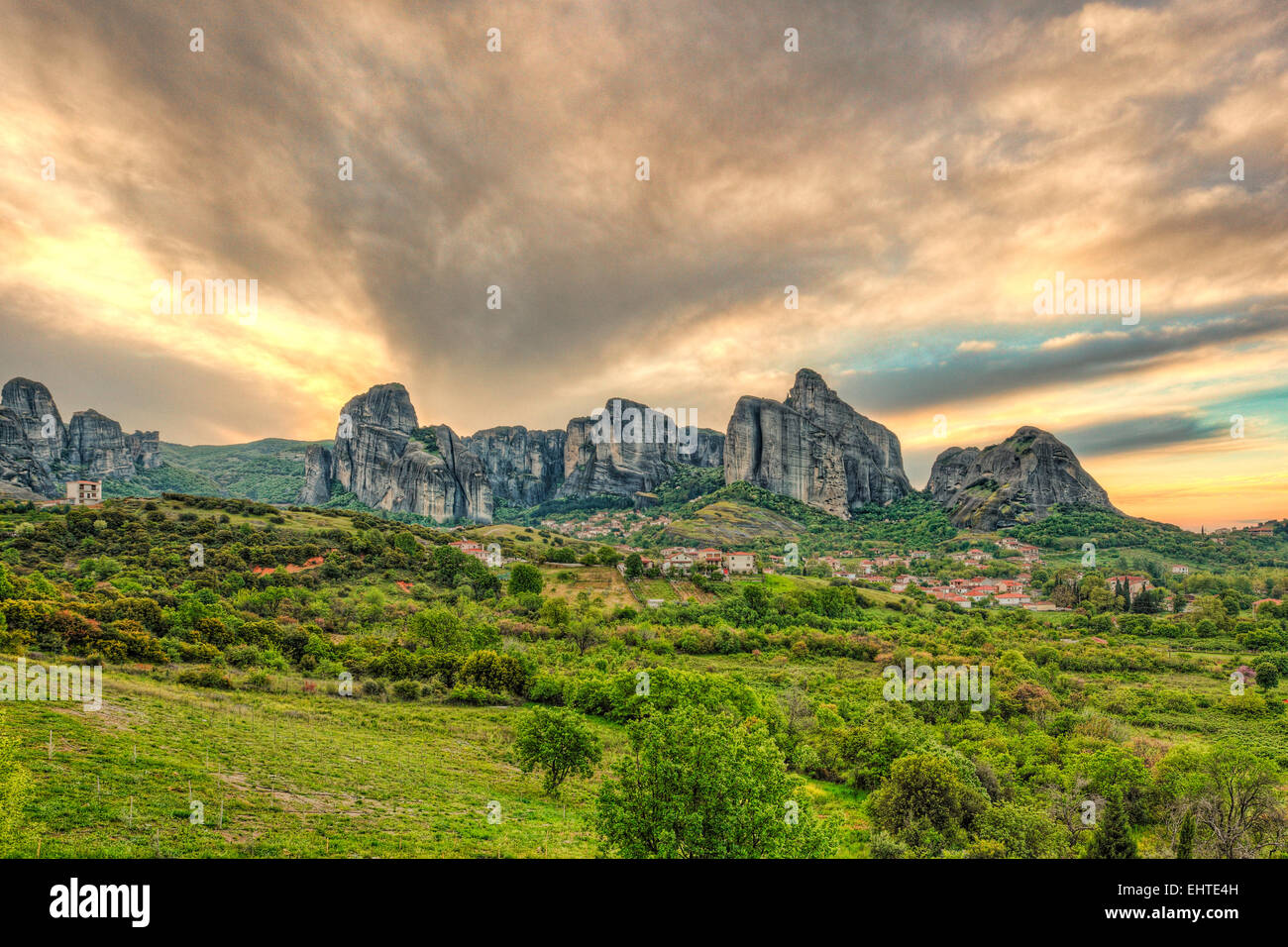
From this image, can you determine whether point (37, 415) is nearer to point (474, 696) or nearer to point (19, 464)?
point (19, 464)

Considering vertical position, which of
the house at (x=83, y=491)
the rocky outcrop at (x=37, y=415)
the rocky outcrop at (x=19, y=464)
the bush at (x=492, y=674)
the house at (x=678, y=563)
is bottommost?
the bush at (x=492, y=674)

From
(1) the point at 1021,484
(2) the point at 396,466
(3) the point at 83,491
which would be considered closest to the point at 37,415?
(2) the point at 396,466

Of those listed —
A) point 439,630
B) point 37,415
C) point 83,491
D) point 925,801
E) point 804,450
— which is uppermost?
point 37,415

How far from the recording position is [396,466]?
5979 inches

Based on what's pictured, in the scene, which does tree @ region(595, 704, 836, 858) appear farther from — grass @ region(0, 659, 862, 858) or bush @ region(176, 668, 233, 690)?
bush @ region(176, 668, 233, 690)

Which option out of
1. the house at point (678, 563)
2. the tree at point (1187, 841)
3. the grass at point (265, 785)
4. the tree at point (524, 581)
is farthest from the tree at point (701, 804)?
the house at point (678, 563)

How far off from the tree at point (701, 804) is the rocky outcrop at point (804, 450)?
137603 millimetres

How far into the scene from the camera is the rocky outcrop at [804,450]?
145m

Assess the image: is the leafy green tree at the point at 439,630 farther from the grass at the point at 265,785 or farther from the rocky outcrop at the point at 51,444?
the rocky outcrop at the point at 51,444

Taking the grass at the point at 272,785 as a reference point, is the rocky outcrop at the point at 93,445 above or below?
above

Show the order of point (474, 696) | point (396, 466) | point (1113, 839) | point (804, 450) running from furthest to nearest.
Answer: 1. point (396, 466)
2. point (804, 450)
3. point (474, 696)
4. point (1113, 839)

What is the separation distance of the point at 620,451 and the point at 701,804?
168210mm
